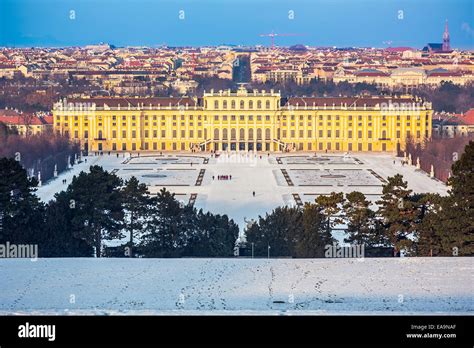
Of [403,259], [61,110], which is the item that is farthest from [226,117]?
[403,259]

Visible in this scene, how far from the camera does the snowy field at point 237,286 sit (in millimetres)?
7652

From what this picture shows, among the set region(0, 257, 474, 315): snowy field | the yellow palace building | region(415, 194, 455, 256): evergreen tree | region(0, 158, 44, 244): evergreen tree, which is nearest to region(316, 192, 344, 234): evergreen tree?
region(415, 194, 455, 256): evergreen tree

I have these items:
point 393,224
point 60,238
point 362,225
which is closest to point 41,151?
point 60,238

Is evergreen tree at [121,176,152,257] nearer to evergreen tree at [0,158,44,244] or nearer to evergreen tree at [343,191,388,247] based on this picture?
evergreen tree at [0,158,44,244]

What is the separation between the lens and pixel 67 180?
27.5m

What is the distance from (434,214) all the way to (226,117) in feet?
89.1

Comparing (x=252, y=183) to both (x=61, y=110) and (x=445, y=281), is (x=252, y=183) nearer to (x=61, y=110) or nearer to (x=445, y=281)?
(x=61, y=110)

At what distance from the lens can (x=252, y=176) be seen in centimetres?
2941

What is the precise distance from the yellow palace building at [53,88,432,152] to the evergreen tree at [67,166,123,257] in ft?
74.5

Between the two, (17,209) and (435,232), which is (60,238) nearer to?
(17,209)

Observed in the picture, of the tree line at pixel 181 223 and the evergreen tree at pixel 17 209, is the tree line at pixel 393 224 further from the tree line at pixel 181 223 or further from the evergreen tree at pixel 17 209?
the evergreen tree at pixel 17 209

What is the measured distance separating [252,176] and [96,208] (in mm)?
14084

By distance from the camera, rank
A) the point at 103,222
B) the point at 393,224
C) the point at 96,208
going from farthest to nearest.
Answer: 1. the point at 96,208
2. the point at 103,222
3. the point at 393,224

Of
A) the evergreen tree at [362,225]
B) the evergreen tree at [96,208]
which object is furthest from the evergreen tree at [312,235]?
the evergreen tree at [96,208]
